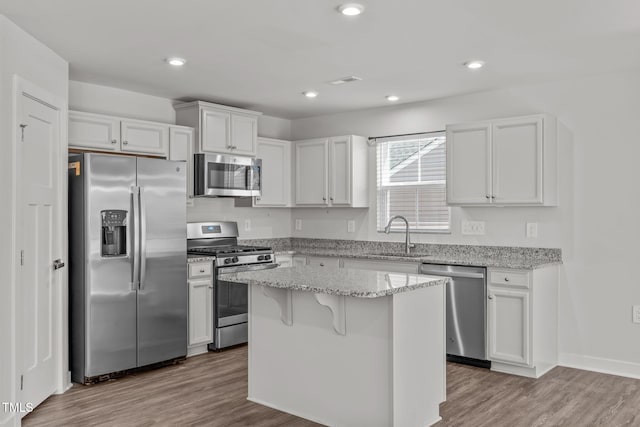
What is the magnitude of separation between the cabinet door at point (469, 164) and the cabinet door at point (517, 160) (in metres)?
0.07

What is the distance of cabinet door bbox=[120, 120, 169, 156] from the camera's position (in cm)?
462

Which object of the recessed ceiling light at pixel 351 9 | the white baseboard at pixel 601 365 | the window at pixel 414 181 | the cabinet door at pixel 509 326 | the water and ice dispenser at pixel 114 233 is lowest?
the white baseboard at pixel 601 365

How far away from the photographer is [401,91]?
4.96m

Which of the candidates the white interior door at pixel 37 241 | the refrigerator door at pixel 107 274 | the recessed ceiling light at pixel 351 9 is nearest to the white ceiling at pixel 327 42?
the recessed ceiling light at pixel 351 9

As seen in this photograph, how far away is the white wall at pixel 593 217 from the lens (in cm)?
430

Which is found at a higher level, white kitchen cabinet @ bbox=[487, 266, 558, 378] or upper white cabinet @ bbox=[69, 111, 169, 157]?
upper white cabinet @ bbox=[69, 111, 169, 157]

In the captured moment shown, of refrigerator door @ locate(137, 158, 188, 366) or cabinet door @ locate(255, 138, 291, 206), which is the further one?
cabinet door @ locate(255, 138, 291, 206)

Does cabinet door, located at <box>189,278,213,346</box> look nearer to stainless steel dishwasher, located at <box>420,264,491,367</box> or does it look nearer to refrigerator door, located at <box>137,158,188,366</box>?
refrigerator door, located at <box>137,158,188,366</box>

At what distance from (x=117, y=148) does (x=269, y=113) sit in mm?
2026

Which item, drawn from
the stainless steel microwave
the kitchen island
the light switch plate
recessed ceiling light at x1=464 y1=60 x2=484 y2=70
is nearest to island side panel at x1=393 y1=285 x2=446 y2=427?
the kitchen island

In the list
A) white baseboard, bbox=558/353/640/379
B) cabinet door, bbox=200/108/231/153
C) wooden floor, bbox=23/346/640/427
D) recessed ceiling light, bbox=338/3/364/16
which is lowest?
wooden floor, bbox=23/346/640/427

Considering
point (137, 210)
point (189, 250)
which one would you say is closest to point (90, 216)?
point (137, 210)

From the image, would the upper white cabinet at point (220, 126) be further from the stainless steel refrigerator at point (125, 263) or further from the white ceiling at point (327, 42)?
the stainless steel refrigerator at point (125, 263)

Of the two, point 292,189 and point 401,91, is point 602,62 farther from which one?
point 292,189
